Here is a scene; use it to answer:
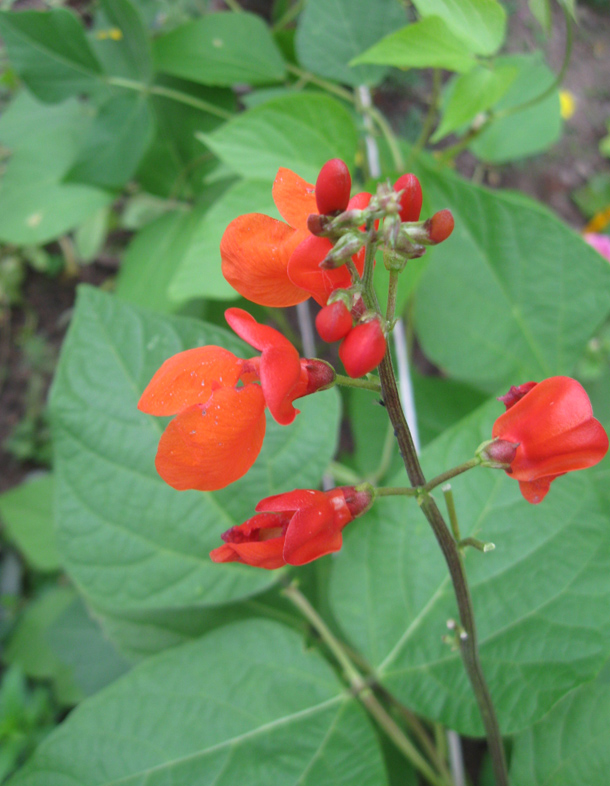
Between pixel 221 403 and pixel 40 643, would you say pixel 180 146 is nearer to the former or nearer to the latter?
pixel 221 403

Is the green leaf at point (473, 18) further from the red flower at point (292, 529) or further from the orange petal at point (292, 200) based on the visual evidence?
the red flower at point (292, 529)

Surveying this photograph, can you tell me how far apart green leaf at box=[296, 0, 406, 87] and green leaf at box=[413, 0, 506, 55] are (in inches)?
21.8

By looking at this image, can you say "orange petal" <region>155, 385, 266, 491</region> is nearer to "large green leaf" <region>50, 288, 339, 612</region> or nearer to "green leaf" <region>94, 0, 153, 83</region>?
"large green leaf" <region>50, 288, 339, 612</region>

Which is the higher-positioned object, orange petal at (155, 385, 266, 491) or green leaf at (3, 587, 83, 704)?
orange petal at (155, 385, 266, 491)

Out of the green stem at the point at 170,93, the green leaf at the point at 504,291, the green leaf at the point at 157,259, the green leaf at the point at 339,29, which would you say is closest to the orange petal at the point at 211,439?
the green leaf at the point at 504,291

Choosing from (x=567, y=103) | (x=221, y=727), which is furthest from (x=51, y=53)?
(x=567, y=103)

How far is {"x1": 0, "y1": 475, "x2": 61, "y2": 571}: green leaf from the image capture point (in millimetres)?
1740

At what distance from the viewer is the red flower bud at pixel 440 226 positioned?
1.63 ft

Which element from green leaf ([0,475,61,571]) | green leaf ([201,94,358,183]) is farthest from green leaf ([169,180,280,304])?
green leaf ([0,475,61,571])

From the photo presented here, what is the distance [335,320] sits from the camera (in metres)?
0.51

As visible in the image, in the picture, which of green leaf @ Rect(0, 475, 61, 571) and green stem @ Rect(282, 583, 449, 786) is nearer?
green stem @ Rect(282, 583, 449, 786)

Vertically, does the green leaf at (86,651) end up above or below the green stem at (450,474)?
below

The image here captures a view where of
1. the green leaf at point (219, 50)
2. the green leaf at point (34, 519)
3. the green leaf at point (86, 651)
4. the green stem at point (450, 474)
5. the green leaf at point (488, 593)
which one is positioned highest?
the green leaf at point (219, 50)

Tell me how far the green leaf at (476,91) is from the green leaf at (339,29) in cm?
40
